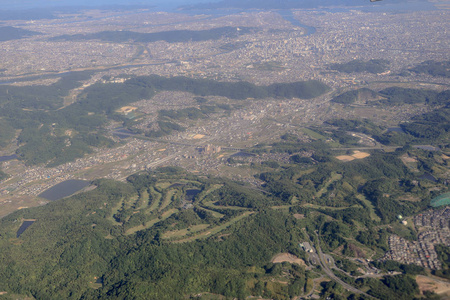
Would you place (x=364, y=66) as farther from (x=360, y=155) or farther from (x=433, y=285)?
(x=433, y=285)

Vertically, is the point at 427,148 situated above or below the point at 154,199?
above

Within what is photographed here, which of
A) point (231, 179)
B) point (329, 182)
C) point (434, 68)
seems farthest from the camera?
point (434, 68)

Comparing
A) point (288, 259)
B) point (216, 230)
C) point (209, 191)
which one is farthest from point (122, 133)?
point (288, 259)

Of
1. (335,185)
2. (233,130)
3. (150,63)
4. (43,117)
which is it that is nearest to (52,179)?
(43,117)

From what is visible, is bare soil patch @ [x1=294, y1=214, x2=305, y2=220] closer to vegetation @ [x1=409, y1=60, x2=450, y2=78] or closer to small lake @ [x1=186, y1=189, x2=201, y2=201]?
small lake @ [x1=186, y1=189, x2=201, y2=201]

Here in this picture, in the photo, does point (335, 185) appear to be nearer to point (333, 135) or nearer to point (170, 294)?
point (333, 135)

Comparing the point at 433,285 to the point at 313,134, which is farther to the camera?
the point at 313,134

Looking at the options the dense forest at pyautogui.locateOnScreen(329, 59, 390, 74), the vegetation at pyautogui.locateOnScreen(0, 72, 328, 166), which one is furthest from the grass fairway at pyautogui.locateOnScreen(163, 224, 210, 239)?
the dense forest at pyautogui.locateOnScreen(329, 59, 390, 74)

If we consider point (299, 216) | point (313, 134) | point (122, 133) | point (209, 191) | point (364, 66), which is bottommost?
point (209, 191)
